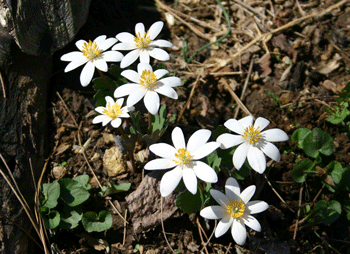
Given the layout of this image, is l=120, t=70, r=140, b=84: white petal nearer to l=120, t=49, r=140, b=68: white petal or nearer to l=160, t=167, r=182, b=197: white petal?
l=120, t=49, r=140, b=68: white petal

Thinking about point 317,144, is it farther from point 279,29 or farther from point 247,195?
point 279,29

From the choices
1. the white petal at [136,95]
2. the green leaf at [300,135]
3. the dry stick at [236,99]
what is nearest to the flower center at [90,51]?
the white petal at [136,95]

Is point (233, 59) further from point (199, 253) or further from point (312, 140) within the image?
point (199, 253)

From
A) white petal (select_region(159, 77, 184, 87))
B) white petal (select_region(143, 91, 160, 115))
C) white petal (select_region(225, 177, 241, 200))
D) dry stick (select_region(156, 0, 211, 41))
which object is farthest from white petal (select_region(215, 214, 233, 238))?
dry stick (select_region(156, 0, 211, 41))

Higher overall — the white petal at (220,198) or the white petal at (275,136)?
the white petal at (275,136)

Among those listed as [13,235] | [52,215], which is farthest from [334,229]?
[13,235]

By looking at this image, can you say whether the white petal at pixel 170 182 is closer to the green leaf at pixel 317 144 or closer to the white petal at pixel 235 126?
the white petal at pixel 235 126
